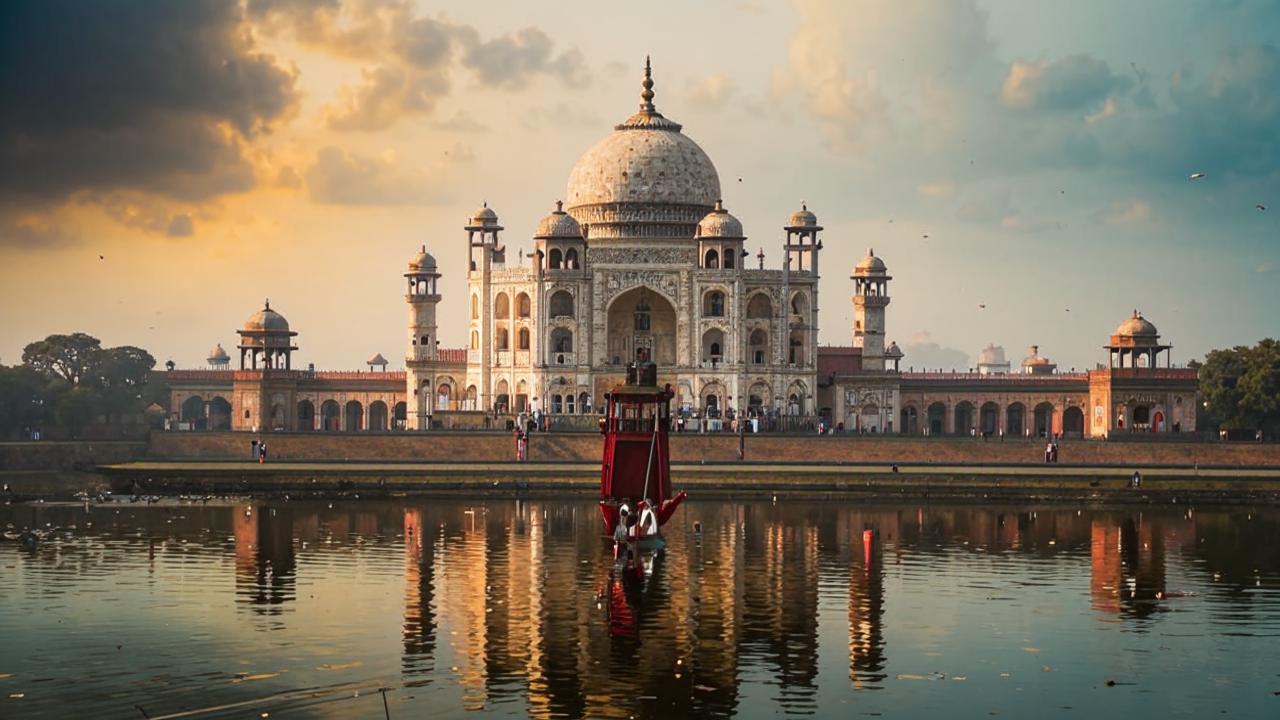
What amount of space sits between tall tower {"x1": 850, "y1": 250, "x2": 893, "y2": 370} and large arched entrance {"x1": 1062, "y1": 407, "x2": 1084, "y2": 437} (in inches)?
414

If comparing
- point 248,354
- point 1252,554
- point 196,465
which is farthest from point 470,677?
point 248,354

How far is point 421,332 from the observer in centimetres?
10206

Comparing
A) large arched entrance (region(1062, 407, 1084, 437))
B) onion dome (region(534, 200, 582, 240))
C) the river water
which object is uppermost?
onion dome (region(534, 200, 582, 240))

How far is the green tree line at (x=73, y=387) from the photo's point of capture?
92.7 metres

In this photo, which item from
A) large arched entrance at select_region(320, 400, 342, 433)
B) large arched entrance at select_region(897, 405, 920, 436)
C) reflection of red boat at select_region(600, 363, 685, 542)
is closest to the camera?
reflection of red boat at select_region(600, 363, 685, 542)

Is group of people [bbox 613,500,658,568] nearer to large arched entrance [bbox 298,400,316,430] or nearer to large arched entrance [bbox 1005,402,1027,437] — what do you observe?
large arched entrance [bbox 298,400,316,430]

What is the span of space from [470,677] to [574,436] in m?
49.0

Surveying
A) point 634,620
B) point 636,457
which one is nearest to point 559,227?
point 636,457

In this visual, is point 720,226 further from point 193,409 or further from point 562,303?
point 193,409

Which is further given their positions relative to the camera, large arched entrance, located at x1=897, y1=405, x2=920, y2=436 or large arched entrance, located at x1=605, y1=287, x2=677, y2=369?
large arched entrance, located at x1=897, y1=405, x2=920, y2=436

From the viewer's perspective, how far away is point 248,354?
4050 inches

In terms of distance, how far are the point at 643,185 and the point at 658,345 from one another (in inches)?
335

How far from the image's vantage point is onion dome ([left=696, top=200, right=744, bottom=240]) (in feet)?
311

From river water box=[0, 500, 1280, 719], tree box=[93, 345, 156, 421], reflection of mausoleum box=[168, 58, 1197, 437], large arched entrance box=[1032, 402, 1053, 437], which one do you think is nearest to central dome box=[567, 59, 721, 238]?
reflection of mausoleum box=[168, 58, 1197, 437]
